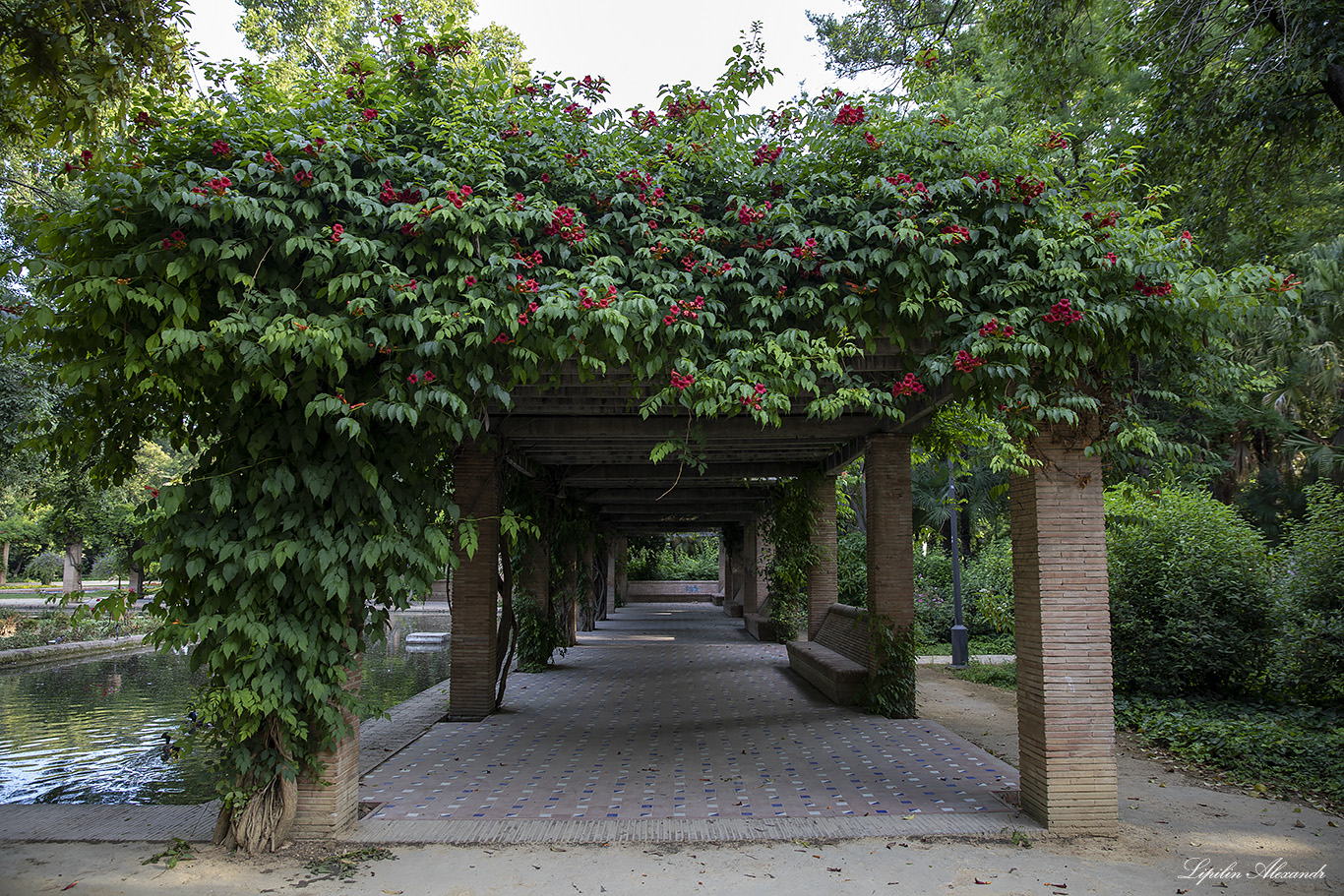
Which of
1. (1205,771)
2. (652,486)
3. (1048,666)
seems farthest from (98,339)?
(652,486)

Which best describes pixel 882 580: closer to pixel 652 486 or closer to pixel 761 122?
pixel 761 122

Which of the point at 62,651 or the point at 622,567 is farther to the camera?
the point at 622,567

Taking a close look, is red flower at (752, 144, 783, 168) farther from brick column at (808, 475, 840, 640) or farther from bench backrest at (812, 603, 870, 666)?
brick column at (808, 475, 840, 640)

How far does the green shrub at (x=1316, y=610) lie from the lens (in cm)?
761

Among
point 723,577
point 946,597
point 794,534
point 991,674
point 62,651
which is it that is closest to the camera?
point 991,674

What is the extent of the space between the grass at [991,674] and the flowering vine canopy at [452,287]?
26.3 ft

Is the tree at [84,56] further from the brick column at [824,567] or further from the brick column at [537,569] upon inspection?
the brick column at [824,567]

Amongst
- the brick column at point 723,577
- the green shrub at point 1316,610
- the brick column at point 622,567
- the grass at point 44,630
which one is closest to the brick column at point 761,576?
the brick column at point 723,577

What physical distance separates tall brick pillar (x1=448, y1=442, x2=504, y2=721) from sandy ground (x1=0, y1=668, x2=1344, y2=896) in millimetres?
4007

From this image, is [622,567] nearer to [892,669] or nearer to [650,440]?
[650,440]

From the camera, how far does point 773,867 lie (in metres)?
4.74

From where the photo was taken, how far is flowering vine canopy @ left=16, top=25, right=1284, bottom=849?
4.65m

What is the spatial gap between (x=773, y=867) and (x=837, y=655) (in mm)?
6918

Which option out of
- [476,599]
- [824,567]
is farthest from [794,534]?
[476,599]
